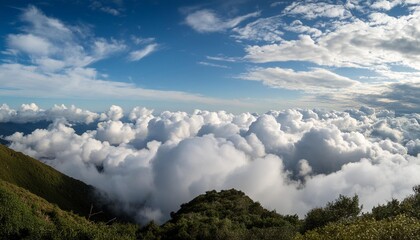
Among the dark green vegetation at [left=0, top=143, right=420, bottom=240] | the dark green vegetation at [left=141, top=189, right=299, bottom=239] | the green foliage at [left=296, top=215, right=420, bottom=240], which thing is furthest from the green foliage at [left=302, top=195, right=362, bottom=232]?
the green foliage at [left=296, top=215, right=420, bottom=240]

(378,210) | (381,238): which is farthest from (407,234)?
(378,210)

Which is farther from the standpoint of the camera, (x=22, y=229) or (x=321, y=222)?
(x=22, y=229)

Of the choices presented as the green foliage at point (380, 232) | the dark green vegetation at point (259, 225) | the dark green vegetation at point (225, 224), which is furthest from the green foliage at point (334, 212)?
the green foliage at point (380, 232)

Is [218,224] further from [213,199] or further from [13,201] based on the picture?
[213,199]

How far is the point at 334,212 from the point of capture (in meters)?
66.6

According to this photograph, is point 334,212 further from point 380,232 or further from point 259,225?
point 259,225

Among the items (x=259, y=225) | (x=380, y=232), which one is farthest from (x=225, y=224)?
(x=380, y=232)

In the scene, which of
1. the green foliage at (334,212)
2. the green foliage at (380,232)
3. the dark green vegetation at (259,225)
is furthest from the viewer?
the green foliage at (334,212)

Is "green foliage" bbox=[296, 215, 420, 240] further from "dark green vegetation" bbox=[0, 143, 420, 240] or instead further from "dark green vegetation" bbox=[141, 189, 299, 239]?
"dark green vegetation" bbox=[141, 189, 299, 239]

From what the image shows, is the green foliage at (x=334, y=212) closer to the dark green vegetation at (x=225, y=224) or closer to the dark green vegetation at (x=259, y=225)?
the dark green vegetation at (x=259, y=225)

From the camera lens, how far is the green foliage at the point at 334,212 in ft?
216

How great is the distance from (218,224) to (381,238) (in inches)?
2579

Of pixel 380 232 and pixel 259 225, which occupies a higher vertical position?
pixel 380 232

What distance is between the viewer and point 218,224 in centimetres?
9156
